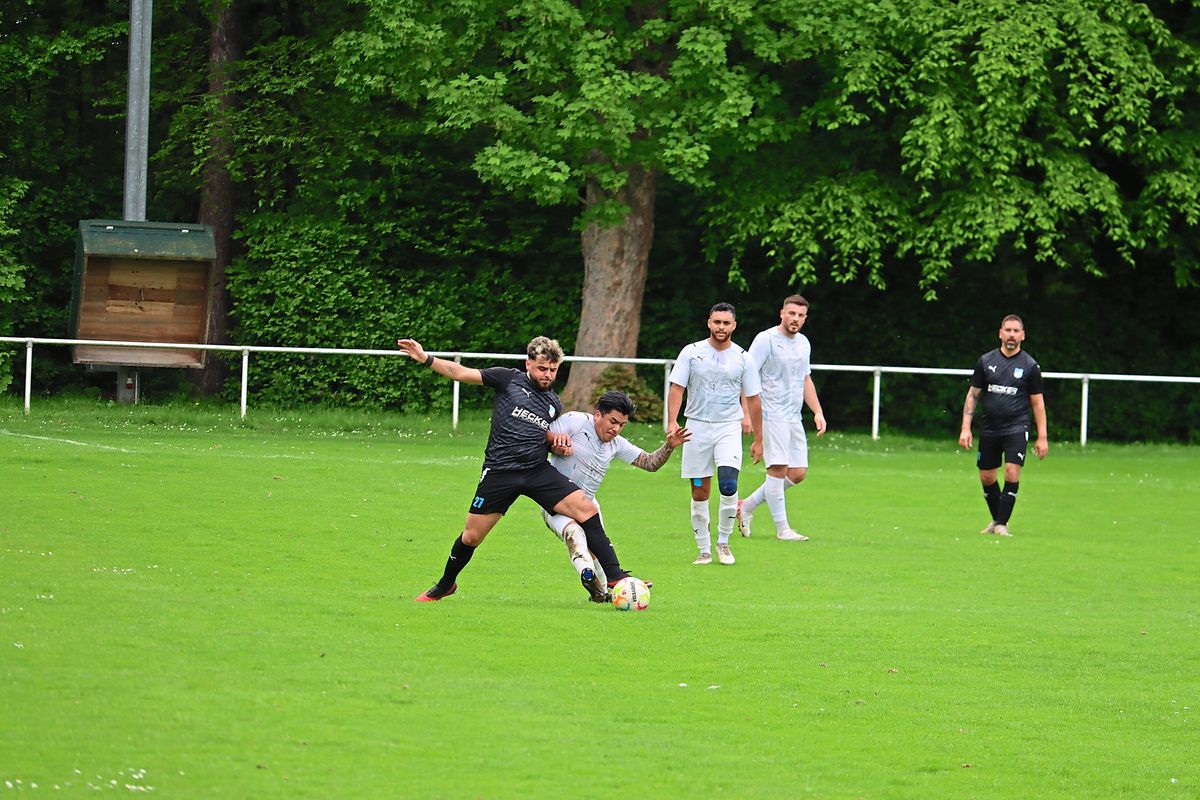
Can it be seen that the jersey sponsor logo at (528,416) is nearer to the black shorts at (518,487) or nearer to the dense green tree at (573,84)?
the black shorts at (518,487)

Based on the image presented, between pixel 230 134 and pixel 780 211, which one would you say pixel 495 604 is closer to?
pixel 780 211

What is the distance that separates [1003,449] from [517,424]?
752 centimetres

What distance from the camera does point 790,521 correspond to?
17547mm

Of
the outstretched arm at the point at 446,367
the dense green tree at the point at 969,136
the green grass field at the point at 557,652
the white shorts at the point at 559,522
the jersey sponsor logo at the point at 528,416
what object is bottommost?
the green grass field at the point at 557,652

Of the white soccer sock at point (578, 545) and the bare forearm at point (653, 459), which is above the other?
the bare forearm at point (653, 459)

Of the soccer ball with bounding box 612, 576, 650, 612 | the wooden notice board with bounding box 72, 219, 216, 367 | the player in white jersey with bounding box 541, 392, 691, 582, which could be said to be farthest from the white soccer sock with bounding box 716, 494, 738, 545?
the wooden notice board with bounding box 72, 219, 216, 367

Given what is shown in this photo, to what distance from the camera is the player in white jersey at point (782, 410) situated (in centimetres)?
1612

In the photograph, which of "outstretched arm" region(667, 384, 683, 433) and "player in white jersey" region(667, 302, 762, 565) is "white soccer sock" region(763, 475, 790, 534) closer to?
"player in white jersey" region(667, 302, 762, 565)

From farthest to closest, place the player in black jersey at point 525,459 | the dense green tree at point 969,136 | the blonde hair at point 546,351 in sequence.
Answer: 1. the dense green tree at point 969,136
2. the player in black jersey at point 525,459
3. the blonde hair at point 546,351

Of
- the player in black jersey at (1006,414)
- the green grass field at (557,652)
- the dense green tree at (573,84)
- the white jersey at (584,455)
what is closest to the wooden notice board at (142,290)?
the dense green tree at (573,84)

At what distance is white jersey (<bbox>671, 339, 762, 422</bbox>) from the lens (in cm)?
1428

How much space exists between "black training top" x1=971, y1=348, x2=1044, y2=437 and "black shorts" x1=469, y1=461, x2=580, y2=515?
7050 mm

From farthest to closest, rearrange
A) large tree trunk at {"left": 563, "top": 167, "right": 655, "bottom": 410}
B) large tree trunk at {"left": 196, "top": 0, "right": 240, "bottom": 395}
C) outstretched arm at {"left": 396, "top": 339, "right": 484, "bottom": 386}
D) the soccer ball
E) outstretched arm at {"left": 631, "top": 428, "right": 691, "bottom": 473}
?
1. large tree trunk at {"left": 196, "top": 0, "right": 240, "bottom": 395}
2. large tree trunk at {"left": 563, "top": 167, "right": 655, "bottom": 410}
3. outstretched arm at {"left": 631, "top": 428, "right": 691, "bottom": 473}
4. the soccer ball
5. outstretched arm at {"left": 396, "top": 339, "right": 484, "bottom": 386}

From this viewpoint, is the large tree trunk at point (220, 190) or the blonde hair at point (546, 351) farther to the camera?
the large tree trunk at point (220, 190)
